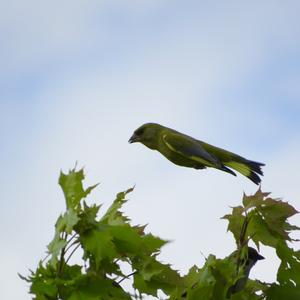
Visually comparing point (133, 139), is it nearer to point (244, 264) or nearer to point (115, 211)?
point (115, 211)

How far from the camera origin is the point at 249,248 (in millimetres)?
3689

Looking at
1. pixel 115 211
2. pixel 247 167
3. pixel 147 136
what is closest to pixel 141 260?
pixel 115 211

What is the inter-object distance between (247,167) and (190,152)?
23.1 inches

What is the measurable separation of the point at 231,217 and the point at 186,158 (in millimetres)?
4203

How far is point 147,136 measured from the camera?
8461 mm

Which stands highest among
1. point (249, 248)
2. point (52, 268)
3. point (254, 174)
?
point (254, 174)

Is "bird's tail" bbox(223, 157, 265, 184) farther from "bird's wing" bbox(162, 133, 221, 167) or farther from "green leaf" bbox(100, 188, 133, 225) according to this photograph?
"green leaf" bbox(100, 188, 133, 225)

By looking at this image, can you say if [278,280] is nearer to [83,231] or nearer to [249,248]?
[249,248]

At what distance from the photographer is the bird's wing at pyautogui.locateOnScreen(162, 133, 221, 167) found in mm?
7675

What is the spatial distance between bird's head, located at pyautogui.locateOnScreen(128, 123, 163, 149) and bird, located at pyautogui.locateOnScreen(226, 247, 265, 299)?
475cm

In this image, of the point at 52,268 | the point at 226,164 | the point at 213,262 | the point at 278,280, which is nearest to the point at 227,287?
the point at 213,262

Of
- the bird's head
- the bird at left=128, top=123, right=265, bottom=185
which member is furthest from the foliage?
the bird's head

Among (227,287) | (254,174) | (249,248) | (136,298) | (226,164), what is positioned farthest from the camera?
(226,164)

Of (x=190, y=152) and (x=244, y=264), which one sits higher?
(x=190, y=152)
